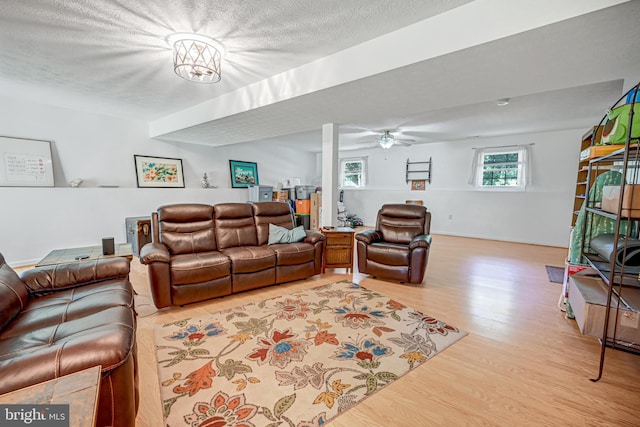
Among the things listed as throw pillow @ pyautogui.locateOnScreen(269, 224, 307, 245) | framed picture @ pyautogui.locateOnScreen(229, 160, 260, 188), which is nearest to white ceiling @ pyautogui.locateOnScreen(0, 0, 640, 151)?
throw pillow @ pyautogui.locateOnScreen(269, 224, 307, 245)

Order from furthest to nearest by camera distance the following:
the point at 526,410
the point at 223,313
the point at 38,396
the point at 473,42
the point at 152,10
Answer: the point at 223,313, the point at 152,10, the point at 473,42, the point at 526,410, the point at 38,396

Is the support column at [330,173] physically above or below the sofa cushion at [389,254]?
above

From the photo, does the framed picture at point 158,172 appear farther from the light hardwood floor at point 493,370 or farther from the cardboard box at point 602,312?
the cardboard box at point 602,312

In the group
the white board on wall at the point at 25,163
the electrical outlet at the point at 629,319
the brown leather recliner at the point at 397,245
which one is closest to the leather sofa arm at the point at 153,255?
the brown leather recliner at the point at 397,245

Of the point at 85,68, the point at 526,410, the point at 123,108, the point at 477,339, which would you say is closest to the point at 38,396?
the point at 526,410

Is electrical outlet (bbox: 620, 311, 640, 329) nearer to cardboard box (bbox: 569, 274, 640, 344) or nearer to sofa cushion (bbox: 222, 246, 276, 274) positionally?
cardboard box (bbox: 569, 274, 640, 344)

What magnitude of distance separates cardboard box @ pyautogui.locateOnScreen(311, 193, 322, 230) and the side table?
11.1 feet

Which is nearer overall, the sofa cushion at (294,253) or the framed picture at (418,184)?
the sofa cushion at (294,253)

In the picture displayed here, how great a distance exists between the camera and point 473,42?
6.09 feet

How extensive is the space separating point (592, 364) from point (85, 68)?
211 inches

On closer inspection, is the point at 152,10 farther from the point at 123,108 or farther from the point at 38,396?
the point at 123,108

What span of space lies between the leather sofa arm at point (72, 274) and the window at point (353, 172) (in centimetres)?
730

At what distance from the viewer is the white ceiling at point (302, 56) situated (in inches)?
74.4

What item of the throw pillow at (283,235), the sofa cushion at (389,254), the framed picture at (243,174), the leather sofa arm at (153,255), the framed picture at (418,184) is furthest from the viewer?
the framed picture at (418,184)
